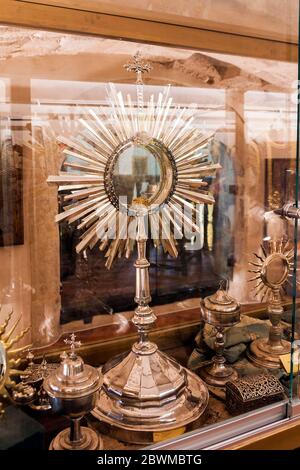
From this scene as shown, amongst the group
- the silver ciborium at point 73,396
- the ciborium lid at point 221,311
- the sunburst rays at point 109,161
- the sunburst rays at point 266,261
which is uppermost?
the sunburst rays at point 109,161

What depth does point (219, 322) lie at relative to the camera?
1.86 metres

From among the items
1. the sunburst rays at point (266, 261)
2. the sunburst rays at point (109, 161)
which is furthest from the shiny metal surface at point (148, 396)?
the sunburst rays at point (266, 261)

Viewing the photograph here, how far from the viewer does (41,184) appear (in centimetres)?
194

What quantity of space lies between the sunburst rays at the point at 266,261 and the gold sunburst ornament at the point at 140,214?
1.51 feet

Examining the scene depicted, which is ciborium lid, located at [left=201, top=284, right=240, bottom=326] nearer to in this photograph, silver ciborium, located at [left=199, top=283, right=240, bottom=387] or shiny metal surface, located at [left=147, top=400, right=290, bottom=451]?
silver ciborium, located at [left=199, top=283, right=240, bottom=387]

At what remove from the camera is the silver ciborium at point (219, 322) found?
5.99ft

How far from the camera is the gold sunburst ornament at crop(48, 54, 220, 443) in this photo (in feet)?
5.02

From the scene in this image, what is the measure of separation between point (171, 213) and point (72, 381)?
2.26ft

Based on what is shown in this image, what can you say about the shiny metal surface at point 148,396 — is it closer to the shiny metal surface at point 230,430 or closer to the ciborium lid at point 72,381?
the shiny metal surface at point 230,430

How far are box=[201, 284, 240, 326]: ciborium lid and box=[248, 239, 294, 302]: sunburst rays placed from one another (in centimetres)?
23

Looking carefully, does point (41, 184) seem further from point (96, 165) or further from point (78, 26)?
point (78, 26)

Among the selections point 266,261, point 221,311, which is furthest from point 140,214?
point 266,261

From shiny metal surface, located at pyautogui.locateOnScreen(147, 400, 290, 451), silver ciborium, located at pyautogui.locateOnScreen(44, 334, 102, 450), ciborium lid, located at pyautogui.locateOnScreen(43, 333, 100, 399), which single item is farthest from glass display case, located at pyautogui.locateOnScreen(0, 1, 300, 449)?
ciborium lid, located at pyautogui.locateOnScreen(43, 333, 100, 399)
